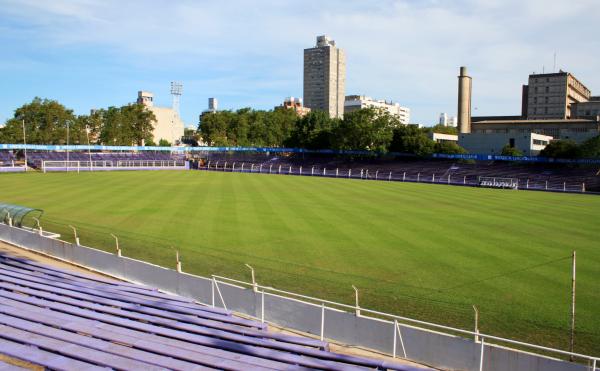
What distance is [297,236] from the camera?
24.3 m

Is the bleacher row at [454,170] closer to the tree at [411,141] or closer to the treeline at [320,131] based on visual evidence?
the tree at [411,141]

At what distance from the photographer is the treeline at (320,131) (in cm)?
9312

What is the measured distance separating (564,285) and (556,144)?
2551 inches

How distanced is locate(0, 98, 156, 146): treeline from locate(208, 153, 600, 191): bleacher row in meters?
31.0

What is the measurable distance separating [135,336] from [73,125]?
118m

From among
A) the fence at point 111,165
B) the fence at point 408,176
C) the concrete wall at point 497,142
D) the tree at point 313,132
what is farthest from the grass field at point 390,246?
the tree at point 313,132

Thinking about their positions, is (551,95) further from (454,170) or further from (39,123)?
(39,123)

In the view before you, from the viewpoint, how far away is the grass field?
13.8m

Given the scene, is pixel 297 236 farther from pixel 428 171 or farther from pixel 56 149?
pixel 56 149

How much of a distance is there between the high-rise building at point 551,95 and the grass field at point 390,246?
355 ft

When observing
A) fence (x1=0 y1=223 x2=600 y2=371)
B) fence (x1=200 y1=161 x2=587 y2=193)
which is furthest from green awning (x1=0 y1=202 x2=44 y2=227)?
fence (x1=200 y1=161 x2=587 y2=193)

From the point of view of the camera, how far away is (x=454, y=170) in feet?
260

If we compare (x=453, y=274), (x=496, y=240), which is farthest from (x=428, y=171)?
(x=453, y=274)

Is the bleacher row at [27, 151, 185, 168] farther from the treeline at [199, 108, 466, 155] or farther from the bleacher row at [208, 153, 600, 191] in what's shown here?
the treeline at [199, 108, 466, 155]
